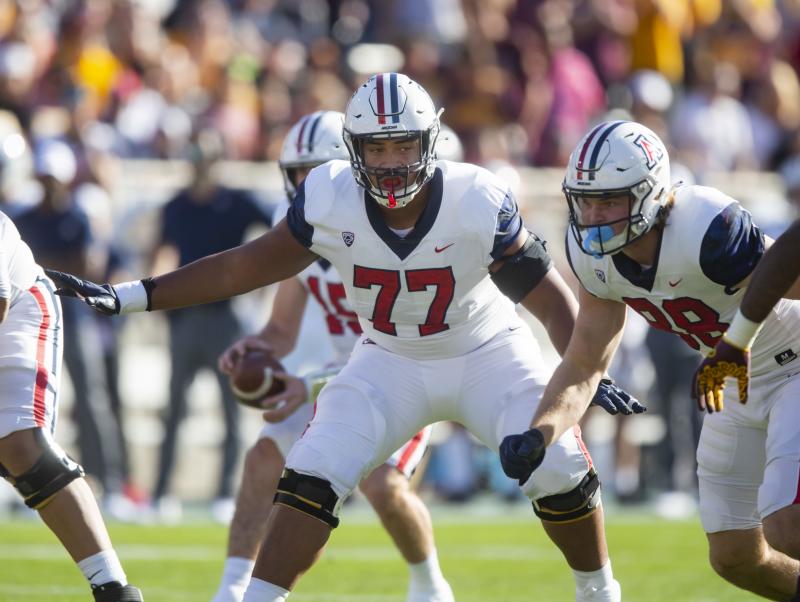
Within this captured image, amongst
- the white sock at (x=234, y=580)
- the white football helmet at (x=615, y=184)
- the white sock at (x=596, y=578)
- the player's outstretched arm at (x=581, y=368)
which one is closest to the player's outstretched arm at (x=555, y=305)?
the player's outstretched arm at (x=581, y=368)

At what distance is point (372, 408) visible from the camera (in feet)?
16.5

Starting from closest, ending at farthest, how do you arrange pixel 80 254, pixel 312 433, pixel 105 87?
pixel 312 433 → pixel 80 254 → pixel 105 87

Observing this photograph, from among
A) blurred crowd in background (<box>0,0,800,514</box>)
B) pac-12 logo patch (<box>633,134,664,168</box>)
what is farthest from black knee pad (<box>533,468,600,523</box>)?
blurred crowd in background (<box>0,0,800,514</box>)

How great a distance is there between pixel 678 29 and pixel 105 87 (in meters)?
5.10

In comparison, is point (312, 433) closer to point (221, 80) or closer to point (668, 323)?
point (668, 323)

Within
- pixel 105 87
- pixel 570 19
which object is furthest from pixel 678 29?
pixel 105 87

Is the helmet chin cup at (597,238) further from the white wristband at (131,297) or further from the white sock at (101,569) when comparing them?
the white sock at (101,569)

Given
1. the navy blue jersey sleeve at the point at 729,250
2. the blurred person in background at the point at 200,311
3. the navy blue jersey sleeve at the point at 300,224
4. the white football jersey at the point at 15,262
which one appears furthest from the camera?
the blurred person in background at the point at 200,311

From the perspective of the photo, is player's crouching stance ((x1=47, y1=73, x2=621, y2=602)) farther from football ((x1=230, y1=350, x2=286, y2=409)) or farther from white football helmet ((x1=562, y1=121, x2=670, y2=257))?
football ((x1=230, y1=350, x2=286, y2=409))

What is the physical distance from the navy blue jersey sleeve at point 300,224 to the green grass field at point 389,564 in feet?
7.20

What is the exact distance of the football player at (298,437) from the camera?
19.4 feet

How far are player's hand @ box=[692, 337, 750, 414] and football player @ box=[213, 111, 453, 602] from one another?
61.8 inches

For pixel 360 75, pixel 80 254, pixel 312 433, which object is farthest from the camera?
pixel 360 75

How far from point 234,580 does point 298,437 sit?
1.99 ft
